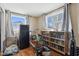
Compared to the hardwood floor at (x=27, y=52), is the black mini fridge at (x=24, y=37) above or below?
above

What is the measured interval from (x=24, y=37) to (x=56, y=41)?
0.52 meters

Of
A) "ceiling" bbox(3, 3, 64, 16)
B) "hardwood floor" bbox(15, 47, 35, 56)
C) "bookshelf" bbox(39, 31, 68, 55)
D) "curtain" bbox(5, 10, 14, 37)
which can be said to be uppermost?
"ceiling" bbox(3, 3, 64, 16)

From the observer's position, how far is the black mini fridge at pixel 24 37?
74.1 inches

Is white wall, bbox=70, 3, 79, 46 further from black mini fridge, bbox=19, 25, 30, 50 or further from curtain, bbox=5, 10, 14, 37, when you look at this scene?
curtain, bbox=5, 10, 14, 37

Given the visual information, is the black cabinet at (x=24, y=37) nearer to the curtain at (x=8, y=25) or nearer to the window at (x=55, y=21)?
the curtain at (x=8, y=25)

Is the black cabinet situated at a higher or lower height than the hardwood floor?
higher

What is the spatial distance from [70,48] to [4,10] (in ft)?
3.92

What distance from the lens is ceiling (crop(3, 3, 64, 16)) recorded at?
1.84m

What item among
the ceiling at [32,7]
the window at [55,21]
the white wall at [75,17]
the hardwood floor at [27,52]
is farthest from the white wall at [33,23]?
the white wall at [75,17]

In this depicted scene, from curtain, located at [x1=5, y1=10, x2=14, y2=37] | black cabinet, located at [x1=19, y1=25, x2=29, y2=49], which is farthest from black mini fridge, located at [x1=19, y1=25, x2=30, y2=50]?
curtain, located at [x1=5, y1=10, x2=14, y2=37]

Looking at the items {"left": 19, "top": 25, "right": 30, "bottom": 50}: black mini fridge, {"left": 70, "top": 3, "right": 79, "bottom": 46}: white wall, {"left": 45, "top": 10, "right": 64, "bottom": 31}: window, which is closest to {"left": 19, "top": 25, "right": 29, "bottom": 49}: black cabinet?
{"left": 19, "top": 25, "right": 30, "bottom": 50}: black mini fridge

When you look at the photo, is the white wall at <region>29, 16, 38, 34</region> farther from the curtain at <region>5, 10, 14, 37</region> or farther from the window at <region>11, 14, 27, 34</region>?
the curtain at <region>5, 10, 14, 37</region>

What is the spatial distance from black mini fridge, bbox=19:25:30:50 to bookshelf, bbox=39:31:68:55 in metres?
0.25

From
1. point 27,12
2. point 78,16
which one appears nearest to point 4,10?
point 27,12
